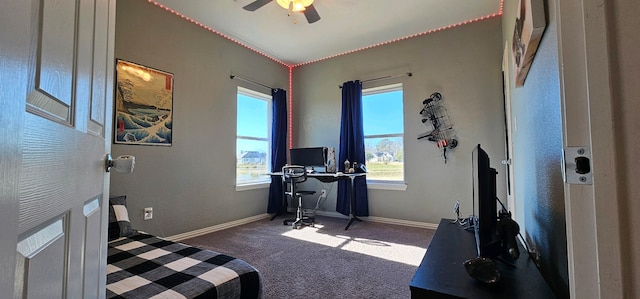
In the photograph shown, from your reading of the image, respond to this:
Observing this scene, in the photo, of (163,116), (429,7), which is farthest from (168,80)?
(429,7)

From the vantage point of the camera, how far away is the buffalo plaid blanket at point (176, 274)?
122 centimetres

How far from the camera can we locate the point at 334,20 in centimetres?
336

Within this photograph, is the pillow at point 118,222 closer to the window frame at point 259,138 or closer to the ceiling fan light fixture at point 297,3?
the window frame at point 259,138

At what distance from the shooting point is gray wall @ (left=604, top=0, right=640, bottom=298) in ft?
1.54

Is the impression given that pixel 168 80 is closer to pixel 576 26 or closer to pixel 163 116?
pixel 163 116

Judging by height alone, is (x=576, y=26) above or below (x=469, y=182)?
above

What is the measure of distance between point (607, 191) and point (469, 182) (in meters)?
3.27

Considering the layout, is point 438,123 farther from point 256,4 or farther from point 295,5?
point 256,4

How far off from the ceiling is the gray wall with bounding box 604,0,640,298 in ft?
9.37

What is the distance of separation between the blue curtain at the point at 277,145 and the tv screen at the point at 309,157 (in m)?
0.23

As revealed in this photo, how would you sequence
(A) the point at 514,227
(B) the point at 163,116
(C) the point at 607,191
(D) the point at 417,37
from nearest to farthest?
(C) the point at 607,191 → (A) the point at 514,227 → (B) the point at 163,116 → (D) the point at 417,37

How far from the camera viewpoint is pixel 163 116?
3.05m

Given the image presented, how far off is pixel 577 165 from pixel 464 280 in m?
0.55

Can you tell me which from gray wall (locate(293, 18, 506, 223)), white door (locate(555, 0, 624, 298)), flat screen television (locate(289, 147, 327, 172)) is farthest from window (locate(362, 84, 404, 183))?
white door (locate(555, 0, 624, 298))
